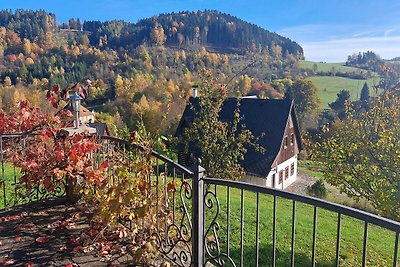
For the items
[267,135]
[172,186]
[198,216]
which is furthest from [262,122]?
[198,216]

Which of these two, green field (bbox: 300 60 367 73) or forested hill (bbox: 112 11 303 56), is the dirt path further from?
green field (bbox: 300 60 367 73)

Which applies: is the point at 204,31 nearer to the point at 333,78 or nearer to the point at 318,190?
the point at 333,78

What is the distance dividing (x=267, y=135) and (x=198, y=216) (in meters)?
16.4

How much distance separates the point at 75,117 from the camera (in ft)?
14.4

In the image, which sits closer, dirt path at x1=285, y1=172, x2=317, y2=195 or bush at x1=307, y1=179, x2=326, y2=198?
bush at x1=307, y1=179, x2=326, y2=198

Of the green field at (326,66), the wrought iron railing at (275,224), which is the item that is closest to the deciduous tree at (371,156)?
the wrought iron railing at (275,224)

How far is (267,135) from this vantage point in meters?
18.6

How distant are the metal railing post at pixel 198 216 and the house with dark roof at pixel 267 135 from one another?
14174 mm

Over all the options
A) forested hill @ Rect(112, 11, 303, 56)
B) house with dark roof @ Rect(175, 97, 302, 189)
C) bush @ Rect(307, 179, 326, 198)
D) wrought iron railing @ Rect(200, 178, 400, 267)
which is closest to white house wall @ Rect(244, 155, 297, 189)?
house with dark roof @ Rect(175, 97, 302, 189)

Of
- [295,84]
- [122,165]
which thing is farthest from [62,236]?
[295,84]

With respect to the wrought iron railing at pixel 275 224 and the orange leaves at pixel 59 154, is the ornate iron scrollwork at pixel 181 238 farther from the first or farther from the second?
the orange leaves at pixel 59 154

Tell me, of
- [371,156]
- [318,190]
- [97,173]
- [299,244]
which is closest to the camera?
[97,173]

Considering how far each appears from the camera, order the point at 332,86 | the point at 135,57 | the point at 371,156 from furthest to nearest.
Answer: the point at 135,57 < the point at 332,86 < the point at 371,156

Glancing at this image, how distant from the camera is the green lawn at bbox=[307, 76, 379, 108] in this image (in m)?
52.8
